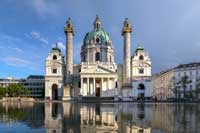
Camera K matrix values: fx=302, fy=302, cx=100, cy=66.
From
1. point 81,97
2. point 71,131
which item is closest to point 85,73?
point 81,97

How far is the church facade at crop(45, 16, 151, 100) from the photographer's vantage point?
354 ft

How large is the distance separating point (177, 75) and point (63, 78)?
147 feet

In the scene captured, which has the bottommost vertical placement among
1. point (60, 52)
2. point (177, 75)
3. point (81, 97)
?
point (81, 97)

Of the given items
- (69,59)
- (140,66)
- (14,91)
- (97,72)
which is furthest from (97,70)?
(14,91)

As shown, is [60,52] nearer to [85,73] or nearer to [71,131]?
[85,73]

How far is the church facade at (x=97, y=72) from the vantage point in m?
108

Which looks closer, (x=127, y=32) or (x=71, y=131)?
(x=71, y=131)

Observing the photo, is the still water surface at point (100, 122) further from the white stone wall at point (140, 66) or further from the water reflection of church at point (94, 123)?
the white stone wall at point (140, 66)

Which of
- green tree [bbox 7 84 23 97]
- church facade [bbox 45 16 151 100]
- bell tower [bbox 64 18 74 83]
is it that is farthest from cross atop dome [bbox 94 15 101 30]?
green tree [bbox 7 84 23 97]

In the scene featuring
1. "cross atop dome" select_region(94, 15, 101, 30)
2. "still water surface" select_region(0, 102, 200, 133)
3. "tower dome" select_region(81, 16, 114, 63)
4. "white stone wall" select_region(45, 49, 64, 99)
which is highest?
"cross atop dome" select_region(94, 15, 101, 30)

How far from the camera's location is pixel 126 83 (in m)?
110

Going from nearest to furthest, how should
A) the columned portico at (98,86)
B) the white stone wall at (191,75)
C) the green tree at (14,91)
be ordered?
the columned portico at (98,86), the white stone wall at (191,75), the green tree at (14,91)

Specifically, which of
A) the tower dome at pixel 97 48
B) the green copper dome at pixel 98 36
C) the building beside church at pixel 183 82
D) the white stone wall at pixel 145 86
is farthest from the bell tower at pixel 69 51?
the building beside church at pixel 183 82

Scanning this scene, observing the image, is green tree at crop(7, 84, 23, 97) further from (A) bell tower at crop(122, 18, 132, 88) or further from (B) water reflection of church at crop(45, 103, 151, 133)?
(B) water reflection of church at crop(45, 103, 151, 133)
